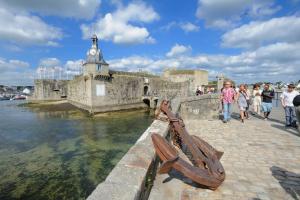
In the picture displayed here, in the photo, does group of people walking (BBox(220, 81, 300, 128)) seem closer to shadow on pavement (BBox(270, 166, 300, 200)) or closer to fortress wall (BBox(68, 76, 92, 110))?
shadow on pavement (BBox(270, 166, 300, 200))

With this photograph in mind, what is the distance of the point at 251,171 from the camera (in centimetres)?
384

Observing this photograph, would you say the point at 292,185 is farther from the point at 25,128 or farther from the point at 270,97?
the point at 25,128

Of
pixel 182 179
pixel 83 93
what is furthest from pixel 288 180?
pixel 83 93

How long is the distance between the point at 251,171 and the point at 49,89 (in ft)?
161

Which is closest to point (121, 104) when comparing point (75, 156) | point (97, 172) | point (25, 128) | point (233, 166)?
point (25, 128)

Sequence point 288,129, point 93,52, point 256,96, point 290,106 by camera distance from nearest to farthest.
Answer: point 288,129, point 290,106, point 256,96, point 93,52

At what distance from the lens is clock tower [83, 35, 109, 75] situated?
32.8m

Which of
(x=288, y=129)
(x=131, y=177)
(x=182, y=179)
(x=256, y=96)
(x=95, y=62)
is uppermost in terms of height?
(x=95, y=62)

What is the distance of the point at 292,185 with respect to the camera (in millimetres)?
3287

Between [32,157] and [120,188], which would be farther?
[32,157]

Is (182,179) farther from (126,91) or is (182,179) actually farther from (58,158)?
(126,91)

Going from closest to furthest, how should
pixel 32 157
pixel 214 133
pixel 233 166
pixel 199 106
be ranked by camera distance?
pixel 233 166 → pixel 214 133 → pixel 199 106 → pixel 32 157

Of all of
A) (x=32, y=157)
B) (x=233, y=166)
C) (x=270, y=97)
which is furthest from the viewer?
(x=32, y=157)

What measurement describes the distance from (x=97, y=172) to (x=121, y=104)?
72.9 ft
